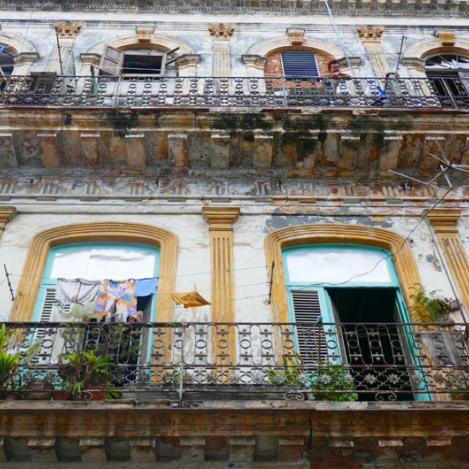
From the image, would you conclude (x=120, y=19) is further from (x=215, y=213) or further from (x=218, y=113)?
(x=215, y=213)

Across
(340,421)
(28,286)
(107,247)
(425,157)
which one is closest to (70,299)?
(28,286)

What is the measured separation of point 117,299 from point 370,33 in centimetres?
856

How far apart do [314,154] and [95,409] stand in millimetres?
5540

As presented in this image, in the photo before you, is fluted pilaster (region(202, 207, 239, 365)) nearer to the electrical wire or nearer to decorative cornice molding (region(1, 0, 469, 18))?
the electrical wire

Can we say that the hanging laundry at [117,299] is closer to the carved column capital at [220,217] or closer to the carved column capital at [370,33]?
the carved column capital at [220,217]

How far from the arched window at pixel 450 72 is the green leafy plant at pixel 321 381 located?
6937 millimetres

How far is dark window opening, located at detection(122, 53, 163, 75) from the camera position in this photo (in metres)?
12.6

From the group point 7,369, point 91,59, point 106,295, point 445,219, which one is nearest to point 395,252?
point 445,219

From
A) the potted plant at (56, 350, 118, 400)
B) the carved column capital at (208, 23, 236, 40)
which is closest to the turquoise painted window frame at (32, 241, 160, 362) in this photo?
the potted plant at (56, 350, 118, 400)

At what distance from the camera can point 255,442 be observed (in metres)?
5.98

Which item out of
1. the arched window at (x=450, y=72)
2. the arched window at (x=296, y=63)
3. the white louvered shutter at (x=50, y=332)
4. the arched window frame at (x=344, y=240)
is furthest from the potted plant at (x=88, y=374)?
the arched window at (x=450, y=72)

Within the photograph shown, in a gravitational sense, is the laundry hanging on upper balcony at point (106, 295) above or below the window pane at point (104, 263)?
below

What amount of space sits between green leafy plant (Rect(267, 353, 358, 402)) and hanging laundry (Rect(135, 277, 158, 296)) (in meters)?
2.24

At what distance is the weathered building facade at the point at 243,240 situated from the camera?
19.8 ft
